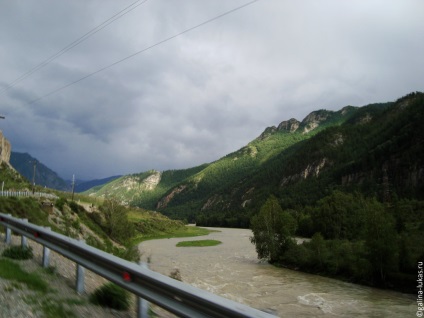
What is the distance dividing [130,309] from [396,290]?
42156 millimetres

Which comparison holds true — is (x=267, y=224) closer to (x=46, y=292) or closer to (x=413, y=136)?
(x=46, y=292)

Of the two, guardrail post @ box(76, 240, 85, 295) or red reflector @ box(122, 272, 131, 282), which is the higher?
red reflector @ box(122, 272, 131, 282)

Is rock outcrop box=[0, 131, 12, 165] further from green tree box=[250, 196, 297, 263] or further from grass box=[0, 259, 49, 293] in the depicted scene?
grass box=[0, 259, 49, 293]

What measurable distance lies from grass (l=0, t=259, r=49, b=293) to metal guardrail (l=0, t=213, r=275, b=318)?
2.18ft

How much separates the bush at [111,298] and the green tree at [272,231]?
5529 cm

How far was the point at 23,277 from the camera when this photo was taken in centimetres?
712

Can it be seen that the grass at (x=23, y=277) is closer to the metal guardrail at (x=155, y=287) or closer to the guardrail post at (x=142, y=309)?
the metal guardrail at (x=155, y=287)

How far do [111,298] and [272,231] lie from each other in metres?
58.3

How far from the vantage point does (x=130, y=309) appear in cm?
608

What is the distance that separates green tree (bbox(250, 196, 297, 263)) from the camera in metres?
59.8

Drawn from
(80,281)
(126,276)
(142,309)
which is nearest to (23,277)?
(80,281)

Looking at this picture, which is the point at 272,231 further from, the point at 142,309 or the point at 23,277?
the point at 142,309

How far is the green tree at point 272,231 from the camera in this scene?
196 ft

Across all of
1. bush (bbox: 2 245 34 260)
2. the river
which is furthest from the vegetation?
bush (bbox: 2 245 34 260)
